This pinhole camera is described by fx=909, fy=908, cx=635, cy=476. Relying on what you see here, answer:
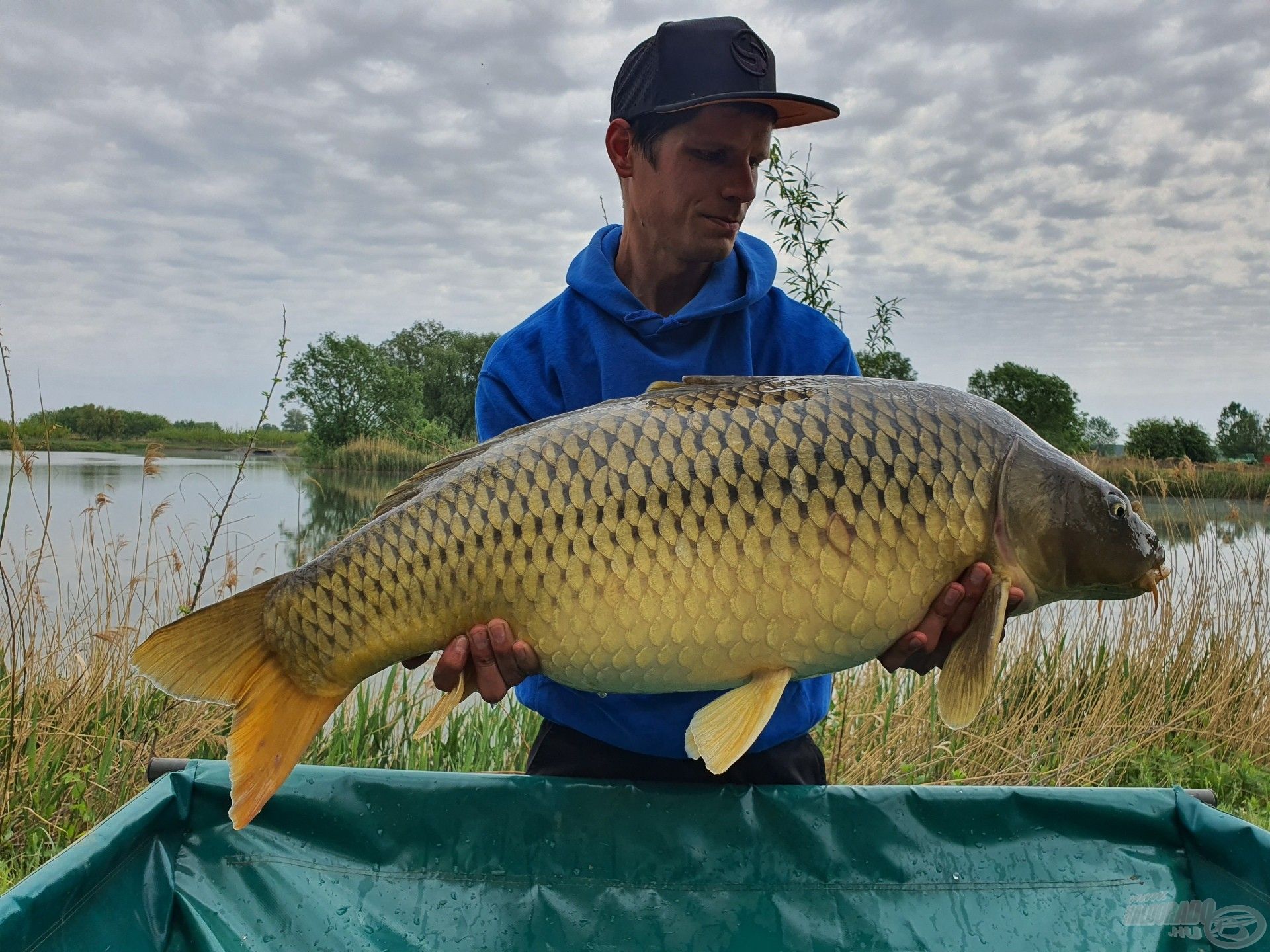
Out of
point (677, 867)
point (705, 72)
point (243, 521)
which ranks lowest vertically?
point (677, 867)

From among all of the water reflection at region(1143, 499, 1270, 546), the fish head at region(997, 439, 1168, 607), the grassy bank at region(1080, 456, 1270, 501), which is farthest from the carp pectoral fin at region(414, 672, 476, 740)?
the water reflection at region(1143, 499, 1270, 546)

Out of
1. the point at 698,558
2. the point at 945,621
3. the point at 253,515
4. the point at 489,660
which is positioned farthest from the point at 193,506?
the point at 945,621

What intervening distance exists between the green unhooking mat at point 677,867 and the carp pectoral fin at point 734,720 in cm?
23

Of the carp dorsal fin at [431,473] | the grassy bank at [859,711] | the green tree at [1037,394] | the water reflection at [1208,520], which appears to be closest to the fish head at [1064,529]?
the carp dorsal fin at [431,473]

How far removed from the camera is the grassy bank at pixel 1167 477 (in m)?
3.57

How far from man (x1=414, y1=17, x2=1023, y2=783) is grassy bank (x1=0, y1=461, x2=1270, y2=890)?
3.34 ft

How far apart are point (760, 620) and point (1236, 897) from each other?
0.75m

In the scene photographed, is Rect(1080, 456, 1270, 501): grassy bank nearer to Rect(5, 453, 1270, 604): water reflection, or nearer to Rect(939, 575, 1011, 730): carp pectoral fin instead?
Rect(5, 453, 1270, 604): water reflection

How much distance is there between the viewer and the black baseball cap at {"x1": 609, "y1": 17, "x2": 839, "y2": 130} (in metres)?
1.26

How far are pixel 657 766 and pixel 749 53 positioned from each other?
41.6 inches

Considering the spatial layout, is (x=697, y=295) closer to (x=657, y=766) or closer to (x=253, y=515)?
(x=657, y=766)

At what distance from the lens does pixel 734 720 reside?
42.3 inches

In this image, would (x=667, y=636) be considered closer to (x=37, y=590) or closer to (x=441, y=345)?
(x=37, y=590)

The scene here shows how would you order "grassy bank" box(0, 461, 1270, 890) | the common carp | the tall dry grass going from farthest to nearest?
the tall dry grass
"grassy bank" box(0, 461, 1270, 890)
the common carp
